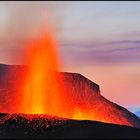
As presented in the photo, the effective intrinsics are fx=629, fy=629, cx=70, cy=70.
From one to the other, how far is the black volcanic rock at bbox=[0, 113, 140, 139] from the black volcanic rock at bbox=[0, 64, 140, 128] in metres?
42.5

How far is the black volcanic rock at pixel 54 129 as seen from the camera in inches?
4528

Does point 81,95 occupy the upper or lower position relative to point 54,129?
upper

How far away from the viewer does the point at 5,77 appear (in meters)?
170

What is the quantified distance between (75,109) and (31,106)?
14663mm

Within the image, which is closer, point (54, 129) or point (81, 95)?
point (54, 129)

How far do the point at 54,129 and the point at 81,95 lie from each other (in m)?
64.5

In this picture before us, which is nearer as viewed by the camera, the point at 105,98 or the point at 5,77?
the point at 5,77

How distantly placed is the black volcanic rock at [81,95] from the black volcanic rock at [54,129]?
42.5 metres

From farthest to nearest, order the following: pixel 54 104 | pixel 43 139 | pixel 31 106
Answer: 1. pixel 54 104
2. pixel 31 106
3. pixel 43 139

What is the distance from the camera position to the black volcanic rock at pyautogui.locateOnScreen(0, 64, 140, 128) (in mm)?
167125

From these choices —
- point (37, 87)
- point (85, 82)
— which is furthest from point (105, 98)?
point (37, 87)

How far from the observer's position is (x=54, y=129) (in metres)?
116

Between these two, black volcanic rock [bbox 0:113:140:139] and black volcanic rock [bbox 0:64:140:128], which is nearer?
black volcanic rock [bbox 0:113:140:139]

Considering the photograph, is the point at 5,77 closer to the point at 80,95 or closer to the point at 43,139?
the point at 80,95
